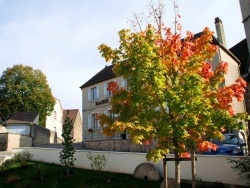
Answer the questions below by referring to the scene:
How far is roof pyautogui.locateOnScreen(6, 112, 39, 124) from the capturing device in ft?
136

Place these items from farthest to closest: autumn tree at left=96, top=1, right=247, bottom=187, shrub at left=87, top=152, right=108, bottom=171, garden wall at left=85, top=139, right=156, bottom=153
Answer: garden wall at left=85, top=139, right=156, bottom=153, shrub at left=87, top=152, right=108, bottom=171, autumn tree at left=96, top=1, right=247, bottom=187

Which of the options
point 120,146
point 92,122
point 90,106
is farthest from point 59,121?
point 120,146

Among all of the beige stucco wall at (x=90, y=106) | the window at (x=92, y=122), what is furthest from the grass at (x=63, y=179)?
the beige stucco wall at (x=90, y=106)

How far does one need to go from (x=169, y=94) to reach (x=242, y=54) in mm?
25425

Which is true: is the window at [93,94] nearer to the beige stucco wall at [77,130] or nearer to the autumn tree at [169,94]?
the beige stucco wall at [77,130]

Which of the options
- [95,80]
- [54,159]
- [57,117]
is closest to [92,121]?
[95,80]

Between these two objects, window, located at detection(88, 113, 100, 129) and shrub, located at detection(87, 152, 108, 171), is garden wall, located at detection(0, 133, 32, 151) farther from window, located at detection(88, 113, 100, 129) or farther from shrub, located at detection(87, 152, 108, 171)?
shrub, located at detection(87, 152, 108, 171)

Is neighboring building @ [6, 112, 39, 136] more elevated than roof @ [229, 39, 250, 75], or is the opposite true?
roof @ [229, 39, 250, 75]

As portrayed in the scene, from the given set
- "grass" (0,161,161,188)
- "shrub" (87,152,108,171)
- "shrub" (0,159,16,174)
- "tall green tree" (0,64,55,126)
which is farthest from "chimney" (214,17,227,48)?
"tall green tree" (0,64,55,126)

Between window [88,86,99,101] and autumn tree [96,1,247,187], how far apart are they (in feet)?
76.5

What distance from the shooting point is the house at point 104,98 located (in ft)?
86.1

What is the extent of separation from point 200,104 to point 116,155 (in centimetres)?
1073

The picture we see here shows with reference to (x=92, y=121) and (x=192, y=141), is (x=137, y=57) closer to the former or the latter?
(x=192, y=141)

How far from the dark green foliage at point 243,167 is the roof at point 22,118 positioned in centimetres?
3298
